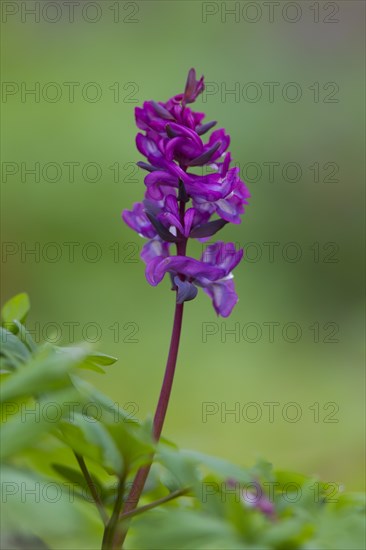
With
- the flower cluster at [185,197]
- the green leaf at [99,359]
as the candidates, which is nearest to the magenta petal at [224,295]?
the flower cluster at [185,197]

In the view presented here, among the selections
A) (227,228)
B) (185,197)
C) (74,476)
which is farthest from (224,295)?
(227,228)

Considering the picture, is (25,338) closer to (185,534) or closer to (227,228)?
(185,534)

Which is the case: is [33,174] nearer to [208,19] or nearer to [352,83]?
[208,19]

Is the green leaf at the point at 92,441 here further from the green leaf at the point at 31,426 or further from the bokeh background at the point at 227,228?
the bokeh background at the point at 227,228

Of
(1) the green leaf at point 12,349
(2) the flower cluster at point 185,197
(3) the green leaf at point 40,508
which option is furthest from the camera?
(2) the flower cluster at point 185,197

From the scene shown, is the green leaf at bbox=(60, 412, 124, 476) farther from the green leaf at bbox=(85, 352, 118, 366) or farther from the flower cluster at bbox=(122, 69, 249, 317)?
the flower cluster at bbox=(122, 69, 249, 317)
